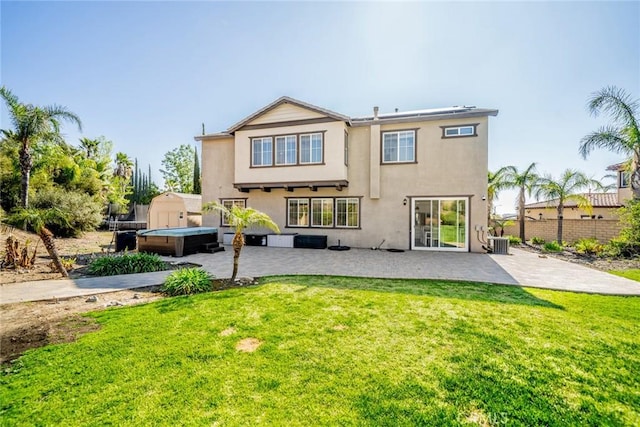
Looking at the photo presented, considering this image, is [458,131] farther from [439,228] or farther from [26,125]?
[26,125]

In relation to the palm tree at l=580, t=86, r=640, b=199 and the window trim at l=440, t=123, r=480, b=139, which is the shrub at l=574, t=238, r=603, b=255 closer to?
the palm tree at l=580, t=86, r=640, b=199

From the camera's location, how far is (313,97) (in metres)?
15.6

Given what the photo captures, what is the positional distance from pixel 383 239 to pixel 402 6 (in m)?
10.0

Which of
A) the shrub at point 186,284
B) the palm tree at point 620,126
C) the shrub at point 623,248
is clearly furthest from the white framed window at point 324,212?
the palm tree at point 620,126

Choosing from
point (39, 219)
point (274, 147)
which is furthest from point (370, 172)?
point (39, 219)

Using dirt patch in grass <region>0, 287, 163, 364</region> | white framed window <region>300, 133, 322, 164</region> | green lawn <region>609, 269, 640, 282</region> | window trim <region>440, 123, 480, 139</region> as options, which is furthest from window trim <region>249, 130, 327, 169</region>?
green lawn <region>609, 269, 640, 282</region>

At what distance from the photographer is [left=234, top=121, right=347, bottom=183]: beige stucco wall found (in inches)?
555

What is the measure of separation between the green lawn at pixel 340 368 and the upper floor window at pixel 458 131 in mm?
9788

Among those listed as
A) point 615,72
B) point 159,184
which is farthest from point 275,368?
point 159,184

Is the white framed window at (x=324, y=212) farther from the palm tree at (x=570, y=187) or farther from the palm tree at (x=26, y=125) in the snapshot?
the palm tree at (x=570, y=187)

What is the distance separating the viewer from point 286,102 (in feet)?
48.8

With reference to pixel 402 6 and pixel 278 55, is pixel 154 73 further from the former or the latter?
pixel 402 6

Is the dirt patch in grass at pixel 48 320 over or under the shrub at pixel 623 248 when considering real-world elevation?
under

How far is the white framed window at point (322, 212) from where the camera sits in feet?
50.1
